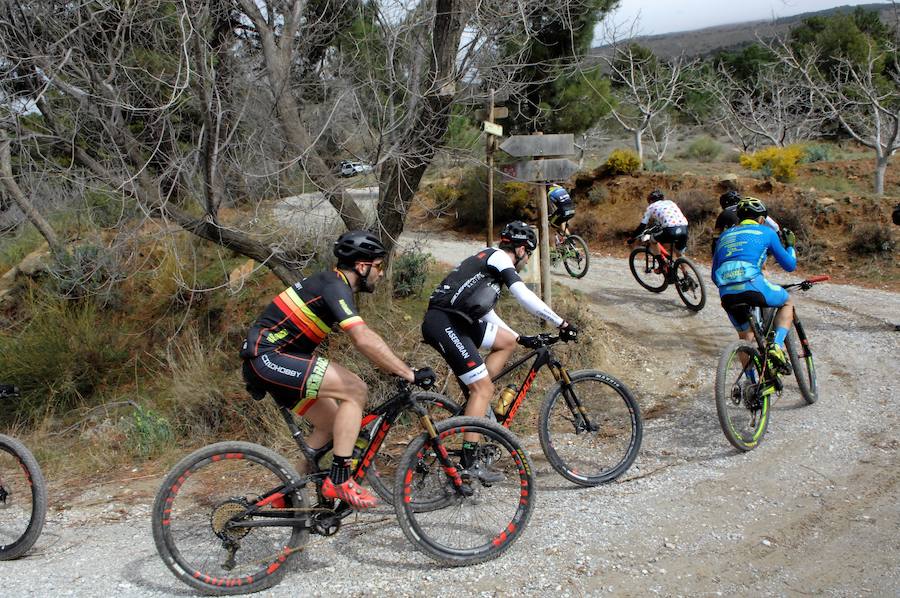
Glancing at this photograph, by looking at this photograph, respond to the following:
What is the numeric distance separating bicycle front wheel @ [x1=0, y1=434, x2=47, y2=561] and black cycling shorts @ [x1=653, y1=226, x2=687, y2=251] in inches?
391

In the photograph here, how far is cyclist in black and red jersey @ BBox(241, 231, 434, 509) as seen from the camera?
4.55 m

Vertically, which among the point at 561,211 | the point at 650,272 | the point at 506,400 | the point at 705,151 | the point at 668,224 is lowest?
the point at 506,400

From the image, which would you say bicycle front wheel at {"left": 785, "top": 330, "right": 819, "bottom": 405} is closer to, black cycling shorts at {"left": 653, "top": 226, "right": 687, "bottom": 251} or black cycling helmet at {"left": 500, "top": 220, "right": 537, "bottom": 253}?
black cycling helmet at {"left": 500, "top": 220, "right": 537, "bottom": 253}

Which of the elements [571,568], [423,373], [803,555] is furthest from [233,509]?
[803,555]

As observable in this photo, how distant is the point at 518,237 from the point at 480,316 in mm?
702

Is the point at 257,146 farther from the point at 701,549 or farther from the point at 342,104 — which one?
the point at 701,549

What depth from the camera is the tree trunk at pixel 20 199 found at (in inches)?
355

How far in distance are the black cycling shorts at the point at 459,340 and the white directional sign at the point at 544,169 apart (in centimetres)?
379

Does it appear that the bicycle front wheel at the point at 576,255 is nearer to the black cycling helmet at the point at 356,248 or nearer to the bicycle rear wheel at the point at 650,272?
the bicycle rear wheel at the point at 650,272

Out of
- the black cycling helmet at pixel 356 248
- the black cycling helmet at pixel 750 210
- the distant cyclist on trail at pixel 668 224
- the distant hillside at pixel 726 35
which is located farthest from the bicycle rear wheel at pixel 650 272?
the distant hillside at pixel 726 35

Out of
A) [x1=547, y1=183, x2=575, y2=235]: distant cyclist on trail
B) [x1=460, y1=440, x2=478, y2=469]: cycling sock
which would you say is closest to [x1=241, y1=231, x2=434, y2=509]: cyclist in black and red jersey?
[x1=460, y1=440, x2=478, y2=469]: cycling sock

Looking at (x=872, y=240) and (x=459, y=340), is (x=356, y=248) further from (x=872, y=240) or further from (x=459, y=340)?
(x=872, y=240)

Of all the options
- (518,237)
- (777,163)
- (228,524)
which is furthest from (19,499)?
(777,163)

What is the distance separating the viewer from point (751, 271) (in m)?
6.89
